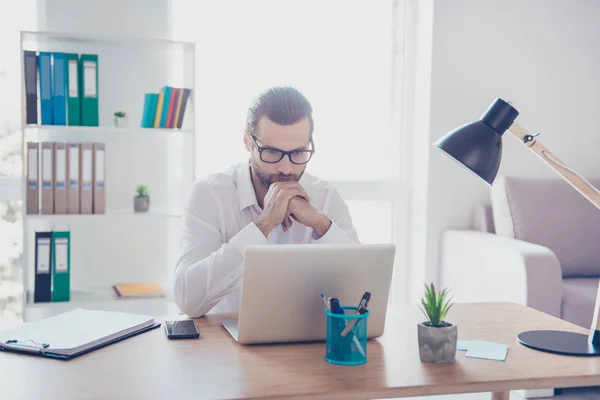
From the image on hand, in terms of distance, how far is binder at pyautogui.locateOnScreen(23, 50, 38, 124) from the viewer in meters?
2.91

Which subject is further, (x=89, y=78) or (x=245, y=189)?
(x=89, y=78)

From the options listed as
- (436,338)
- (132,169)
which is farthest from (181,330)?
(132,169)

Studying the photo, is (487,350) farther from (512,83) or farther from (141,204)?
(512,83)

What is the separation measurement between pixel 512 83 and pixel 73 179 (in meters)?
2.46

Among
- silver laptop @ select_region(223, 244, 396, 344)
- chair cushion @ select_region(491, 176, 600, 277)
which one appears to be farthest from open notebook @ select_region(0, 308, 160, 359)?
chair cushion @ select_region(491, 176, 600, 277)

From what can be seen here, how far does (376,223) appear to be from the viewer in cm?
397

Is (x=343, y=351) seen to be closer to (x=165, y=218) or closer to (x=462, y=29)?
(x=165, y=218)

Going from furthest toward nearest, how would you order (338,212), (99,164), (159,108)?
(159,108) → (99,164) → (338,212)

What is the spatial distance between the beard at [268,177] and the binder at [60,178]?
134 cm

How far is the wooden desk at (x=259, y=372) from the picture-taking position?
1.10 meters

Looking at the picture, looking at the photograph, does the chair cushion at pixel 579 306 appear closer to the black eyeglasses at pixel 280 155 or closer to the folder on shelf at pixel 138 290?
the black eyeglasses at pixel 280 155

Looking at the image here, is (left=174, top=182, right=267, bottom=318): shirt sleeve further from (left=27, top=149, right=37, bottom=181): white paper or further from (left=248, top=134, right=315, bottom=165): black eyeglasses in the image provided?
(left=27, top=149, right=37, bottom=181): white paper

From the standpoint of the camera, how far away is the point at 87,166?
119 inches

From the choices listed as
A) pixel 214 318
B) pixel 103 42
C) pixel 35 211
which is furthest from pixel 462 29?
pixel 214 318
